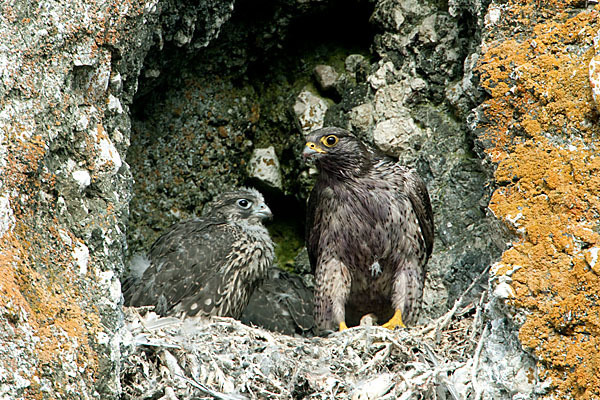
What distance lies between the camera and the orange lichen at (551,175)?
3193 mm

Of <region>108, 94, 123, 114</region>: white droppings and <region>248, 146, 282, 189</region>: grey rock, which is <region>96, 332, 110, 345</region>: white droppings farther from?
<region>248, 146, 282, 189</region>: grey rock

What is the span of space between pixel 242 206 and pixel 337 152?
3.03 feet

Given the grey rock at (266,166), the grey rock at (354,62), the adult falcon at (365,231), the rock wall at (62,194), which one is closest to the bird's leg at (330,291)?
the adult falcon at (365,231)

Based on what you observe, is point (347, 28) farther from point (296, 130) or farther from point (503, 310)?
point (503, 310)

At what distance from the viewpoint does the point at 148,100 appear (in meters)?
5.81

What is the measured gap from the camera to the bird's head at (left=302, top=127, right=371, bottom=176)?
17.0ft

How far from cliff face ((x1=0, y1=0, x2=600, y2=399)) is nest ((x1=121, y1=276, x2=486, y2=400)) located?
0.25 m

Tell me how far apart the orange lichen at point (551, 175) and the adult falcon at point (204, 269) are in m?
2.10

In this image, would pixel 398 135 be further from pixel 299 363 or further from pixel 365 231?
pixel 299 363

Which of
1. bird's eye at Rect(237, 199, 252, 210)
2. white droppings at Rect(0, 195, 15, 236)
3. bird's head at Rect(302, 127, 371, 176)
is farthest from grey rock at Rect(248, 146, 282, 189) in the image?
white droppings at Rect(0, 195, 15, 236)

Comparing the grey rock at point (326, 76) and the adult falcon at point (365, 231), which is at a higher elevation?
the grey rock at point (326, 76)

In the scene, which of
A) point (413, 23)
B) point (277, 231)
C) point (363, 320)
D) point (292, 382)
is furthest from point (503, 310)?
point (277, 231)

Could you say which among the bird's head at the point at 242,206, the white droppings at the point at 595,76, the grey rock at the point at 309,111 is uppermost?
the white droppings at the point at 595,76

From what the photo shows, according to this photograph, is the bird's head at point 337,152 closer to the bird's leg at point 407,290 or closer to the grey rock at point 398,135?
the grey rock at point 398,135
